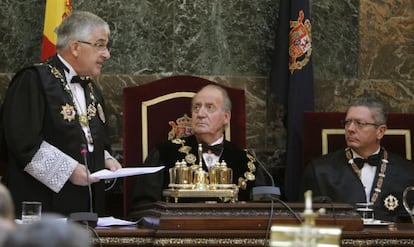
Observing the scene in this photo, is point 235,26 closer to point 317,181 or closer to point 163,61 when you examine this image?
point 163,61

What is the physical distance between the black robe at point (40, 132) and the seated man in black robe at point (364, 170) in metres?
1.50

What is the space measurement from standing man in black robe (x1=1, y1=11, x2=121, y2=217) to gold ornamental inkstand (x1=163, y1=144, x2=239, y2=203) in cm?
46

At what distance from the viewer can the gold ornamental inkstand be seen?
4.54 metres

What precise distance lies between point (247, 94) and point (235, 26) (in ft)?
1.59

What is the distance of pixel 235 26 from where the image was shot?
6.45 metres

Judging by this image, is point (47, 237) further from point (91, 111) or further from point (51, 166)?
point (91, 111)

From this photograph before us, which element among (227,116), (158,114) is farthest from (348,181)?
(158,114)

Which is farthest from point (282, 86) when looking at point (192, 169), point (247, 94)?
point (192, 169)

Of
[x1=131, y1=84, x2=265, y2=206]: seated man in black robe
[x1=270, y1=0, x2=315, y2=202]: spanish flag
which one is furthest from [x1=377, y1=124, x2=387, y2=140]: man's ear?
[x1=131, y1=84, x2=265, y2=206]: seated man in black robe

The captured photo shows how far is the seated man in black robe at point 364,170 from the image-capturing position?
5582 mm

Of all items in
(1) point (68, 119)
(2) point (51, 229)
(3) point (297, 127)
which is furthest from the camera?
(3) point (297, 127)

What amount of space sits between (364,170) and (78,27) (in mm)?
1995

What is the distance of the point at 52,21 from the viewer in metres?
5.80

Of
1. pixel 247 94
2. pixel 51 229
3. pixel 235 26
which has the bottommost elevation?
pixel 51 229
